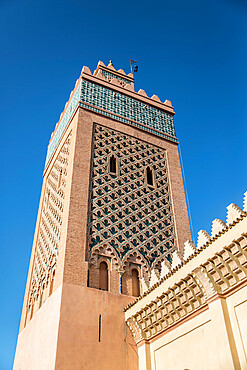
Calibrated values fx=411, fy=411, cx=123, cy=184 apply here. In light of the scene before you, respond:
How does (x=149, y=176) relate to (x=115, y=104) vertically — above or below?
below

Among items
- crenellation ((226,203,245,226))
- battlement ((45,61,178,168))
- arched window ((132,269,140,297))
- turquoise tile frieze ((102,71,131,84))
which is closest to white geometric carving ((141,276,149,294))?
arched window ((132,269,140,297))

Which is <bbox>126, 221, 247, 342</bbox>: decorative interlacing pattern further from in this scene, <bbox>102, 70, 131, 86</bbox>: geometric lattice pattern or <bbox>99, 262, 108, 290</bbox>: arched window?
<bbox>102, 70, 131, 86</bbox>: geometric lattice pattern

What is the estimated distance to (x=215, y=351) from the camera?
407 centimetres

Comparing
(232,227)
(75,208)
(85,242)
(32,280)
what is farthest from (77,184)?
(232,227)

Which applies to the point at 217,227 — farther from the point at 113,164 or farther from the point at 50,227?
the point at 50,227

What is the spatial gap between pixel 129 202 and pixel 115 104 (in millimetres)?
2299

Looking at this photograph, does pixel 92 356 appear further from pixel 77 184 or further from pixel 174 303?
pixel 77 184

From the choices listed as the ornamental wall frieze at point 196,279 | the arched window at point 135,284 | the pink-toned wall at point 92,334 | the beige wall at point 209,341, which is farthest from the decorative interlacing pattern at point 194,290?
the arched window at point 135,284

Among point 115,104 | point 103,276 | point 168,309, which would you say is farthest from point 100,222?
point 115,104

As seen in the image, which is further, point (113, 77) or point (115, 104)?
point (113, 77)

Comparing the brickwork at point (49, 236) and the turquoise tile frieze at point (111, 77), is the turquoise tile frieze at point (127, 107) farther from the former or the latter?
the brickwork at point (49, 236)

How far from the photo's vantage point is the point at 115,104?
26.8 ft

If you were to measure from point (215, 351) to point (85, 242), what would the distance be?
8.38ft

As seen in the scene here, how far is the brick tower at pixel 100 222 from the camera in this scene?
5273mm
